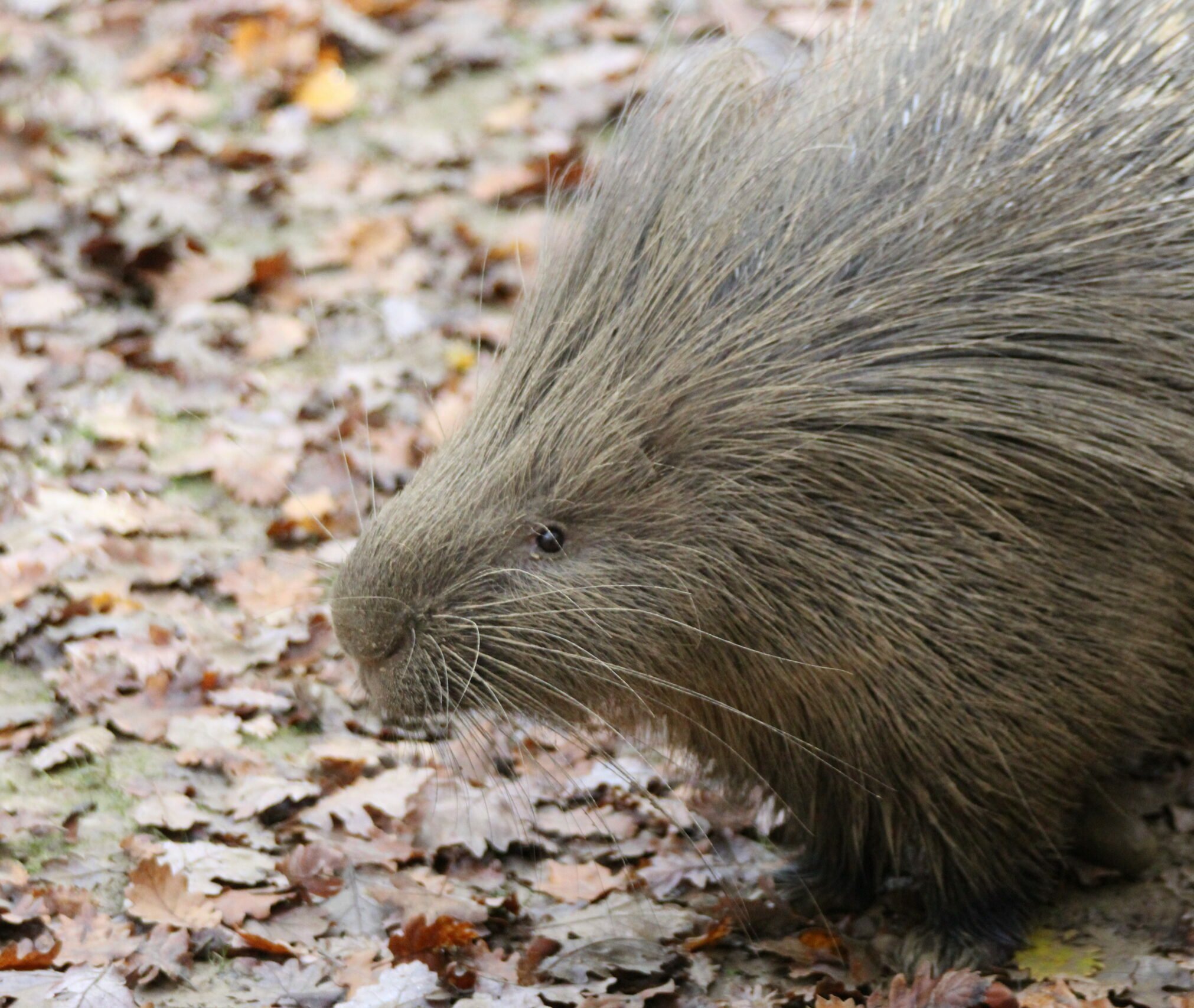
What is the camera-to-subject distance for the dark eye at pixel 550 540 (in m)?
3.39

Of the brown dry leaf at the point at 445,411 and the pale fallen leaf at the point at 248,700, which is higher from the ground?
the brown dry leaf at the point at 445,411

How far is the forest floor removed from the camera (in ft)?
11.8

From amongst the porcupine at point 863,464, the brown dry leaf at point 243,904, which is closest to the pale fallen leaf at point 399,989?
the brown dry leaf at point 243,904

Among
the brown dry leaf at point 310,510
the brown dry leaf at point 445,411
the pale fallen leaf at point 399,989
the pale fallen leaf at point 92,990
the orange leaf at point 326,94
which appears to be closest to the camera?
the pale fallen leaf at point 92,990

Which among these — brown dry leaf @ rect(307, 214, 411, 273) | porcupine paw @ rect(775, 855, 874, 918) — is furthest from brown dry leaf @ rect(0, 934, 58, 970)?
brown dry leaf @ rect(307, 214, 411, 273)

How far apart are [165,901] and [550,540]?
4.18ft

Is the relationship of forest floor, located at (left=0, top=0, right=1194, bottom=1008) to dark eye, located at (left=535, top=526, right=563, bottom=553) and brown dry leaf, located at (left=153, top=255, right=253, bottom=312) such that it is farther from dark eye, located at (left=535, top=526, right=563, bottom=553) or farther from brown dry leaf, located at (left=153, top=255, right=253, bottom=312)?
dark eye, located at (left=535, top=526, right=563, bottom=553)

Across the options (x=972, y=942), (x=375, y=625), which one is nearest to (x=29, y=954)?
(x=375, y=625)

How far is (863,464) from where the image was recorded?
130 inches

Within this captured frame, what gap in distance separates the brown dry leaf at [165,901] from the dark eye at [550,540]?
1171mm

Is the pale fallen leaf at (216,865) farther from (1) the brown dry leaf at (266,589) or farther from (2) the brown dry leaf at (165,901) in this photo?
(1) the brown dry leaf at (266,589)

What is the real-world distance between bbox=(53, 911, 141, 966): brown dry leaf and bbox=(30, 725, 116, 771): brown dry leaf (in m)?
0.67

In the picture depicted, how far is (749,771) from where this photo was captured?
3.86 m

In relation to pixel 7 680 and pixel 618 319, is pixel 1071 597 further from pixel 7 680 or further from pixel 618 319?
pixel 7 680
